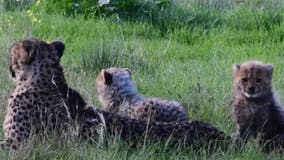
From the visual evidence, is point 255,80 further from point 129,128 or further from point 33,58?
point 33,58

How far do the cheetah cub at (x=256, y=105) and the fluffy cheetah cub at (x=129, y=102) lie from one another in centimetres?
47

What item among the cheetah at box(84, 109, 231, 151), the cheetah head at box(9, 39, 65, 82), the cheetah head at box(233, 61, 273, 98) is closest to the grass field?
the cheetah at box(84, 109, 231, 151)

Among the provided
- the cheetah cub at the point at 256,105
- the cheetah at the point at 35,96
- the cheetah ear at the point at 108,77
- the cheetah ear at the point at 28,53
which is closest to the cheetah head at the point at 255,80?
the cheetah cub at the point at 256,105

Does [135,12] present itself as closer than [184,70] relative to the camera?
No

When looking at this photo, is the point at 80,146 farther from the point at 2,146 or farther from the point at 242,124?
the point at 242,124

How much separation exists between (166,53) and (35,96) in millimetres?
3270

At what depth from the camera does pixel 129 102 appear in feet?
23.2

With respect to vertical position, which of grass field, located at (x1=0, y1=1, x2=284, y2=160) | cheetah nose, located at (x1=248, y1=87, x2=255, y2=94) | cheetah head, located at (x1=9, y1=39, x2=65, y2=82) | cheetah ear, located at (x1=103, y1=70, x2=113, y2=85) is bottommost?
grass field, located at (x1=0, y1=1, x2=284, y2=160)

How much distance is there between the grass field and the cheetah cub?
0.76 feet

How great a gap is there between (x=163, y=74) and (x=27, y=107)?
2.45 meters

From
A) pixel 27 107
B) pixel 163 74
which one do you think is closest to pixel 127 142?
pixel 27 107

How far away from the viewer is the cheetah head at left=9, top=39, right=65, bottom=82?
5871 millimetres

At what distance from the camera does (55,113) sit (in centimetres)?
584

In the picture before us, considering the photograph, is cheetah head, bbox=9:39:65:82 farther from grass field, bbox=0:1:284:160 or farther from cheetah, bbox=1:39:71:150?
grass field, bbox=0:1:284:160
